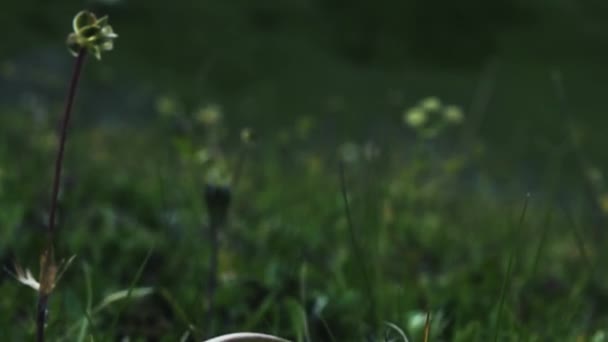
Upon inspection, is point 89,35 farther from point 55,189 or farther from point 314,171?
point 314,171

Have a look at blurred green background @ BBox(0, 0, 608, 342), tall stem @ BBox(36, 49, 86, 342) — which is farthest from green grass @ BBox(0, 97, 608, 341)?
tall stem @ BBox(36, 49, 86, 342)

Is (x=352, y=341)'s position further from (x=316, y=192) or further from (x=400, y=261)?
(x=316, y=192)

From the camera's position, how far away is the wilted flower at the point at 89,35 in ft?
2.29

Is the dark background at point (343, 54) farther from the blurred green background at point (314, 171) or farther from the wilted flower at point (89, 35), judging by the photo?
the wilted flower at point (89, 35)

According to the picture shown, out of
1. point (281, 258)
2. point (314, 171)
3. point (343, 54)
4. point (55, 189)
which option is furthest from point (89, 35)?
point (343, 54)

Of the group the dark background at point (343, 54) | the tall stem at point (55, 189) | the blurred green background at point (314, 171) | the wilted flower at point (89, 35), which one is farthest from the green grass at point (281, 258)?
the dark background at point (343, 54)

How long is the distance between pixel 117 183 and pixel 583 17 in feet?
30.0

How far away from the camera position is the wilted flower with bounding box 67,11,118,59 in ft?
2.29

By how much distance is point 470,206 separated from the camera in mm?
4125

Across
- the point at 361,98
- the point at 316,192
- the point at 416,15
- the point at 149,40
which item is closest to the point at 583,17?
the point at 416,15

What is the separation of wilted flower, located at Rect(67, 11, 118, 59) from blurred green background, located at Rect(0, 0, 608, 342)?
0.35 m

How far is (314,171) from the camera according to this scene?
391 centimetres

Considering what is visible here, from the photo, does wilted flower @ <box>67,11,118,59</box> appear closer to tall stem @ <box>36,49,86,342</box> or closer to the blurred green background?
tall stem @ <box>36,49,86,342</box>

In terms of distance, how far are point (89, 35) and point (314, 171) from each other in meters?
3.22
